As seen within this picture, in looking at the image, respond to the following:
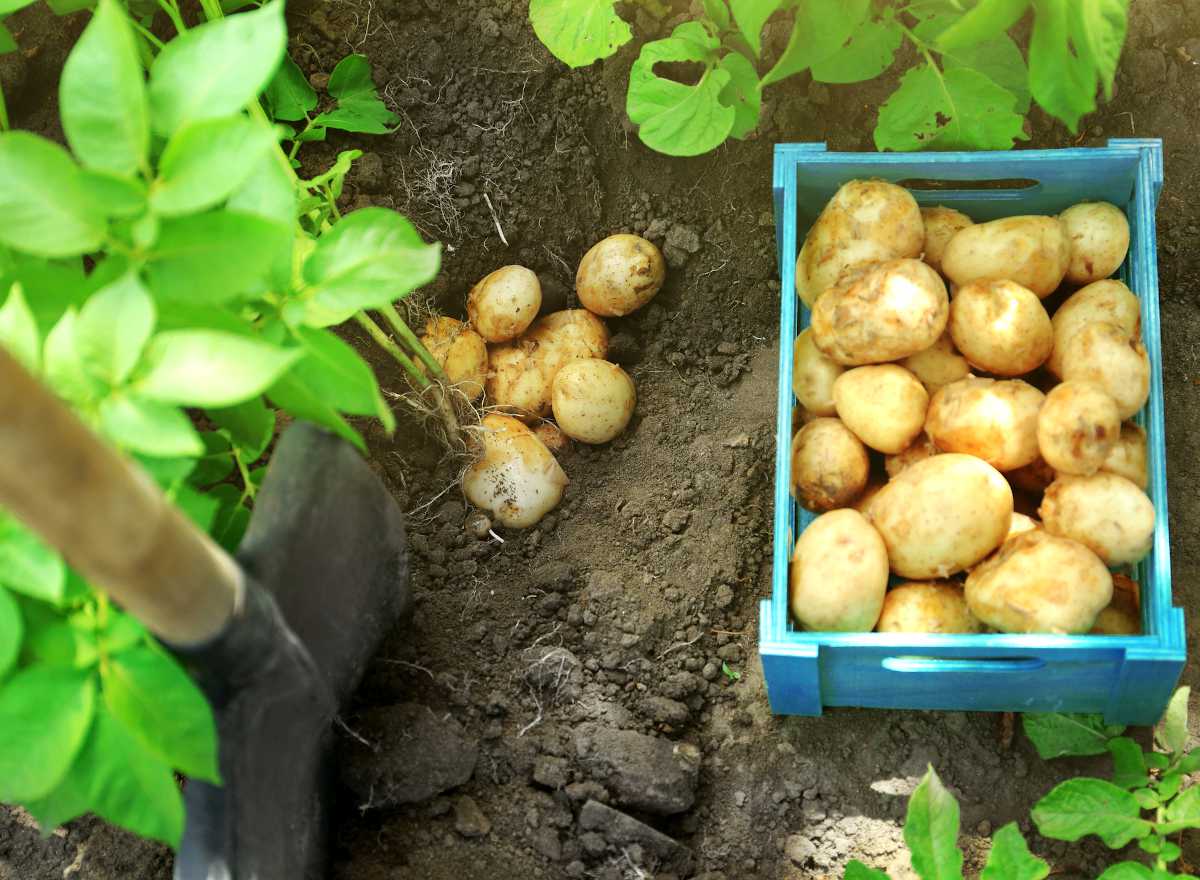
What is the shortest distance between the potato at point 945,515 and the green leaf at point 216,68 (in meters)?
0.96

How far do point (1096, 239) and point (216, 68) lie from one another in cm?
125

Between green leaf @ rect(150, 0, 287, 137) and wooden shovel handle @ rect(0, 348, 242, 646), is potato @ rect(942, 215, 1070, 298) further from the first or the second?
wooden shovel handle @ rect(0, 348, 242, 646)

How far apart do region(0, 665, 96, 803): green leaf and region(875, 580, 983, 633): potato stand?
39.8 inches

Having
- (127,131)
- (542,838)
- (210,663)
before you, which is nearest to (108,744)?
(210,663)

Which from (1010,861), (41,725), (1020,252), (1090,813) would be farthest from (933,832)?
(41,725)

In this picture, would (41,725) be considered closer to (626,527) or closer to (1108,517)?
(626,527)

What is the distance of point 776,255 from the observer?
2068 millimetres

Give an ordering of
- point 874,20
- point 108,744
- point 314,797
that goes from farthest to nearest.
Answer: point 874,20 < point 314,797 < point 108,744

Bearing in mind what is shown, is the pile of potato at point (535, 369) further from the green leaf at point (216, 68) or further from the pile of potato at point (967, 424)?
the green leaf at point (216, 68)

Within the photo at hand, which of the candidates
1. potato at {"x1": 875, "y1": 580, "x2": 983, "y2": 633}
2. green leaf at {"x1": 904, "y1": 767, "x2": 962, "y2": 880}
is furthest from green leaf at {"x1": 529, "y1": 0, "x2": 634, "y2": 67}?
green leaf at {"x1": 904, "y1": 767, "x2": 962, "y2": 880}

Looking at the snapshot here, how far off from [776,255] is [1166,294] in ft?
2.18

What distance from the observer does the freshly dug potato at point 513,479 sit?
1.92m

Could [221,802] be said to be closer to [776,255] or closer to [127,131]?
[127,131]

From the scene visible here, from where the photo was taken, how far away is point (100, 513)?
2.94ft
